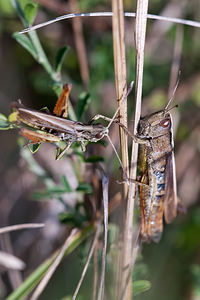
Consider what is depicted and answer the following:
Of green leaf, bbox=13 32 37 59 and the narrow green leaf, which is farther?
the narrow green leaf

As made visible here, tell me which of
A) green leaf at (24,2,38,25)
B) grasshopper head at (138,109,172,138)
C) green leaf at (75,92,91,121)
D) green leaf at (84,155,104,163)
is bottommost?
green leaf at (84,155,104,163)

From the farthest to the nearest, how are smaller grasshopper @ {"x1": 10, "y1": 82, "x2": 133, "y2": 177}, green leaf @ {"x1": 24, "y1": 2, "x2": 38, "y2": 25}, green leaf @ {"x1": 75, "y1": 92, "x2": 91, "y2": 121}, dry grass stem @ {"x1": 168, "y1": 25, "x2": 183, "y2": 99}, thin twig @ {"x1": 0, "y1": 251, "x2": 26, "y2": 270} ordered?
dry grass stem @ {"x1": 168, "y1": 25, "x2": 183, "y2": 99} → thin twig @ {"x1": 0, "y1": 251, "x2": 26, "y2": 270} → green leaf @ {"x1": 75, "y1": 92, "x2": 91, "y2": 121} → green leaf @ {"x1": 24, "y1": 2, "x2": 38, "y2": 25} → smaller grasshopper @ {"x1": 10, "y1": 82, "x2": 133, "y2": 177}

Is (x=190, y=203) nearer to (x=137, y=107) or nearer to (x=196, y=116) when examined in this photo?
(x=196, y=116)

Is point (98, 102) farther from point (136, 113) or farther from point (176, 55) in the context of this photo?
point (136, 113)

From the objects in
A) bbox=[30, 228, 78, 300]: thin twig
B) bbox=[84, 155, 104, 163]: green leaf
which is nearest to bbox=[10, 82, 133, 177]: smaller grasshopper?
bbox=[84, 155, 104, 163]: green leaf

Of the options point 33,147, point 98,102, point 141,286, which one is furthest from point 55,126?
point 98,102

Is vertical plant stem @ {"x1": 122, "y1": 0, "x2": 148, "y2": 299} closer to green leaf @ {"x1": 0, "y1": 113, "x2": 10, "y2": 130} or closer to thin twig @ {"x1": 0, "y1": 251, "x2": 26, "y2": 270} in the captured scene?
green leaf @ {"x1": 0, "y1": 113, "x2": 10, "y2": 130}

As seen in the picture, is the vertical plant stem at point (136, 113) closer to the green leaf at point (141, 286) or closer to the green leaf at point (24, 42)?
the green leaf at point (141, 286)

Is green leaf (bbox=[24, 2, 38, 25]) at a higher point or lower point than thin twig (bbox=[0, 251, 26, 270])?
higher
